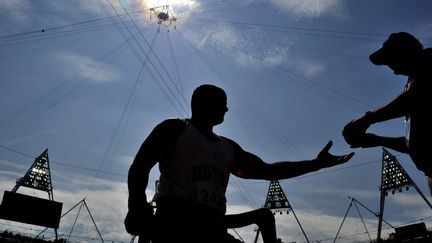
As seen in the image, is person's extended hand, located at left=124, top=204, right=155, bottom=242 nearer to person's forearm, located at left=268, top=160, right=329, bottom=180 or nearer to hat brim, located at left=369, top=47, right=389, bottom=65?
person's forearm, located at left=268, top=160, right=329, bottom=180

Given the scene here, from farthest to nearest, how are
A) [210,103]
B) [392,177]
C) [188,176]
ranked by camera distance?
1. [392,177]
2. [210,103]
3. [188,176]

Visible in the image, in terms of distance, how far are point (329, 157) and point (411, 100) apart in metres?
0.95

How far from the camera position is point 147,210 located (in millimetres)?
1904

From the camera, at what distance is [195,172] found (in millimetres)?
2213

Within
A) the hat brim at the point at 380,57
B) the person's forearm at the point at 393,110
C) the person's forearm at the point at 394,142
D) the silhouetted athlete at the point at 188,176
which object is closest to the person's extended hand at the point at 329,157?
the silhouetted athlete at the point at 188,176

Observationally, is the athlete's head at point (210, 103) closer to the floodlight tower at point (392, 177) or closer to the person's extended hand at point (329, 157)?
the person's extended hand at point (329, 157)

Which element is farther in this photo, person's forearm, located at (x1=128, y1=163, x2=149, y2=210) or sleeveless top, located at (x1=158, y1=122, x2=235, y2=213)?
sleeveless top, located at (x1=158, y1=122, x2=235, y2=213)

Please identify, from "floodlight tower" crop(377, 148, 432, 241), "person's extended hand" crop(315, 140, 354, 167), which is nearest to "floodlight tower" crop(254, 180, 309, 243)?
"floodlight tower" crop(377, 148, 432, 241)

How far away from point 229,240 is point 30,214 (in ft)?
114

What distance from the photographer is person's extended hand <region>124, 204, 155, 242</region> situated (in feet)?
6.10

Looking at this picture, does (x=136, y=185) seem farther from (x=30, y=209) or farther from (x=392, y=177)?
(x=392, y=177)

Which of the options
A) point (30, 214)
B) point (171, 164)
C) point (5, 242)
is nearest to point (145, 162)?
point (171, 164)

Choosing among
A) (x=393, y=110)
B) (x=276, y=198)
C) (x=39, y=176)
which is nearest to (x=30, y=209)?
(x=39, y=176)

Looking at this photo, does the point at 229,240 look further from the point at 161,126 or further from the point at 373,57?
the point at 373,57
